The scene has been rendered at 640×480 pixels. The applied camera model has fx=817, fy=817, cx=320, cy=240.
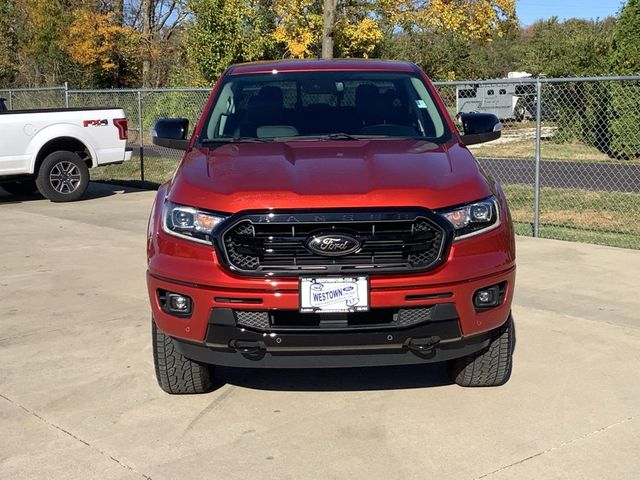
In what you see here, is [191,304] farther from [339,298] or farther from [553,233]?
[553,233]

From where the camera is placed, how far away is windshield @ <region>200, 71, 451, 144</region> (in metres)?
4.96

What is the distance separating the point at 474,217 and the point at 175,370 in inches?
68.8

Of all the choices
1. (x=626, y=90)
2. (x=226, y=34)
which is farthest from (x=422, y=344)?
(x=226, y=34)

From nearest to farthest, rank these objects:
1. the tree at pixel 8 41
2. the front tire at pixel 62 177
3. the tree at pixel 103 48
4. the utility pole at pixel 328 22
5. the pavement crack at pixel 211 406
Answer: the pavement crack at pixel 211 406 → the front tire at pixel 62 177 → the utility pole at pixel 328 22 → the tree at pixel 103 48 → the tree at pixel 8 41

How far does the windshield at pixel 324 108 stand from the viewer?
4.96m

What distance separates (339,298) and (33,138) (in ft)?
32.2

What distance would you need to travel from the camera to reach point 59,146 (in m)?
12.7

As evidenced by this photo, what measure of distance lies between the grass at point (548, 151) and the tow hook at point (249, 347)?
14918 millimetres

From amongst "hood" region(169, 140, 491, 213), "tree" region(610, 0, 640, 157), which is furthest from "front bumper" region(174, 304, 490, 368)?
"tree" region(610, 0, 640, 157)

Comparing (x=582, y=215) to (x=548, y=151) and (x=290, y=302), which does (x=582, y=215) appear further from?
(x=548, y=151)

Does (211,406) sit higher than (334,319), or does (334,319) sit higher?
(334,319)

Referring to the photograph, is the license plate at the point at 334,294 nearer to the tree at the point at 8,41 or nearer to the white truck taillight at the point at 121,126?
the white truck taillight at the point at 121,126

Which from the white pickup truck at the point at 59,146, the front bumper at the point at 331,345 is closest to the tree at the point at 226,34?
the white pickup truck at the point at 59,146

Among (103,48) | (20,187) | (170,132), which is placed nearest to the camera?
(170,132)
